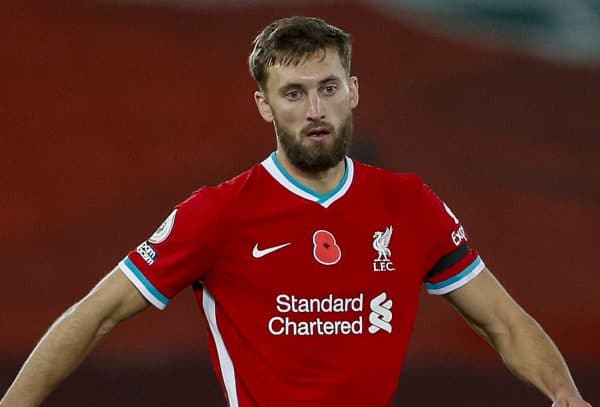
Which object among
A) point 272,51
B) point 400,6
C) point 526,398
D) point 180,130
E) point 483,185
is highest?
point 272,51

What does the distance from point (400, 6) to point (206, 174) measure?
951mm

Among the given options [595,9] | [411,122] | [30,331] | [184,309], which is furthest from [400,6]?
[30,331]

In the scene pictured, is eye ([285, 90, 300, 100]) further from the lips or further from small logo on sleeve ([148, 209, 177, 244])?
small logo on sleeve ([148, 209, 177, 244])

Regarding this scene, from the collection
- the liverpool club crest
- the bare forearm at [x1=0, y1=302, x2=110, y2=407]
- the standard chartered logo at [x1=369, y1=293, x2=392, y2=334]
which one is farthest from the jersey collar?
the bare forearm at [x1=0, y1=302, x2=110, y2=407]

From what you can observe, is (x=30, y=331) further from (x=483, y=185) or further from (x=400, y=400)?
(x=483, y=185)

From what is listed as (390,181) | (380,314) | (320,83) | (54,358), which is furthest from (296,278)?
(54,358)

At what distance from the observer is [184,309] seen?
470cm

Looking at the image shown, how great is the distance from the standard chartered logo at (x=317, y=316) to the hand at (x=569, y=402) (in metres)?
0.44

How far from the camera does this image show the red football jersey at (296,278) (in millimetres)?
2701

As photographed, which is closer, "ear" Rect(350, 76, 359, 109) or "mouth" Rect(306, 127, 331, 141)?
"mouth" Rect(306, 127, 331, 141)

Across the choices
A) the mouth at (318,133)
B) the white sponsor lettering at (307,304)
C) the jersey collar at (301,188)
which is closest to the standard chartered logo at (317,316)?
the white sponsor lettering at (307,304)

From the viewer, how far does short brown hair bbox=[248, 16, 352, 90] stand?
2.75 meters

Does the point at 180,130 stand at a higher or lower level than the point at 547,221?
higher

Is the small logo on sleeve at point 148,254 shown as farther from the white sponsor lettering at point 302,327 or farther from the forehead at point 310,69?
the forehead at point 310,69
